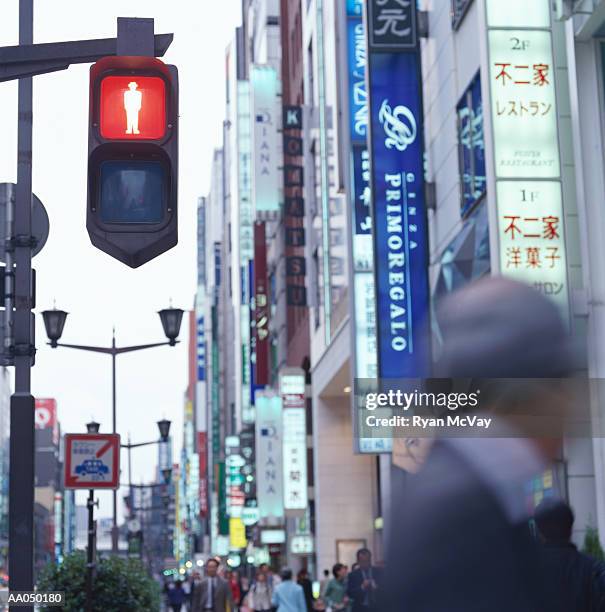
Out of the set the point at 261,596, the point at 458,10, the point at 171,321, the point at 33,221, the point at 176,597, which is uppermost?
the point at 458,10

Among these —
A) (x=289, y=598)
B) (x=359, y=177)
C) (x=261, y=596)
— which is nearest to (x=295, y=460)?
(x=261, y=596)

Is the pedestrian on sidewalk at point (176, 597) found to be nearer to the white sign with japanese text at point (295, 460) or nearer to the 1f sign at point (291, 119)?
the white sign with japanese text at point (295, 460)

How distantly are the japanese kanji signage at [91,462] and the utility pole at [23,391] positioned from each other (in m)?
5.91

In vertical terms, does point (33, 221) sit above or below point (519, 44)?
below

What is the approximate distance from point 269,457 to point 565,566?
161ft

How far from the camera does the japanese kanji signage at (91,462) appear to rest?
16.0 metres

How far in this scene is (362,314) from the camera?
88.9 ft

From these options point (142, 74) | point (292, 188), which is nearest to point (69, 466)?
point (142, 74)

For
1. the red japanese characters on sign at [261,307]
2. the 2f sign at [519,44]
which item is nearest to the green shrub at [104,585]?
the 2f sign at [519,44]

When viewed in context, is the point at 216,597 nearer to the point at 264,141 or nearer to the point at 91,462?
the point at 91,462

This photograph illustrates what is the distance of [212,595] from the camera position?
19.9 metres

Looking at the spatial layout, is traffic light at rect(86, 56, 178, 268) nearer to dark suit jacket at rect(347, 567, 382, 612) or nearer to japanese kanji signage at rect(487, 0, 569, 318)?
japanese kanji signage at rect(487, 0, 569, 318)

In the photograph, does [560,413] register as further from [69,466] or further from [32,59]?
[69,466]

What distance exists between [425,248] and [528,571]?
21.3m
